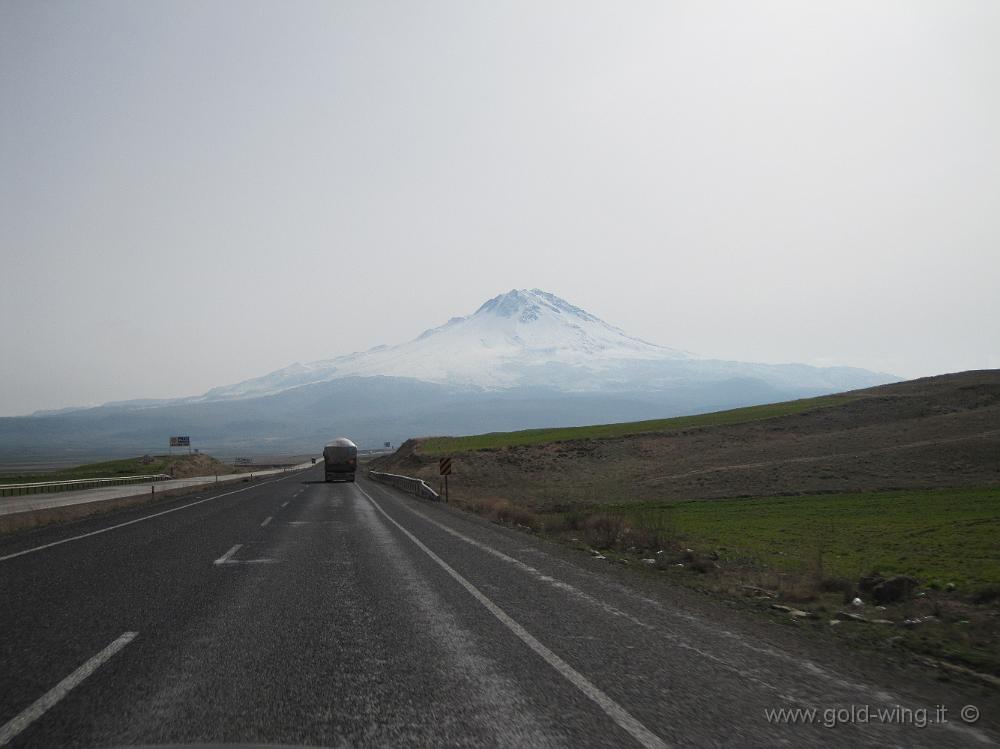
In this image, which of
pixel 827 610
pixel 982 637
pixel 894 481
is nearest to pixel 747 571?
pixel 827 610

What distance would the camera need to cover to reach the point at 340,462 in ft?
165

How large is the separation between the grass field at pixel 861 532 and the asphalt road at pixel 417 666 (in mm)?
4154

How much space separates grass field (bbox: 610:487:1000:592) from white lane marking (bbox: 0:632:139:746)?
9424 millimetres

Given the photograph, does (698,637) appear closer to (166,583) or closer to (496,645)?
(496,645)

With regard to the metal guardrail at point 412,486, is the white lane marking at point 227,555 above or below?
above

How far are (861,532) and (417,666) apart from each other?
14.4 m

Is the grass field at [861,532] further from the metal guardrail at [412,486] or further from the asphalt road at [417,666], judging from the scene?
the metal guardrail at [412,486]

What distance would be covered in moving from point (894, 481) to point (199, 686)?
31.8m

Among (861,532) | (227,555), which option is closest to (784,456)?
(861,532)

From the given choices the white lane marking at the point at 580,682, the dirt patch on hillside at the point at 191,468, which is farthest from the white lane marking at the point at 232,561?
the dirt patch on hillside at the point at 191,468

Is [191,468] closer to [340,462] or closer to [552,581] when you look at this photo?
[340,462]

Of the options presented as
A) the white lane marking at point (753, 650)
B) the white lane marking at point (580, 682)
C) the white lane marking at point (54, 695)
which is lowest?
the white lane marking at point (753, 650)

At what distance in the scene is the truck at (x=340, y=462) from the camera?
5028cm

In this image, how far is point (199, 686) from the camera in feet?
17.4
